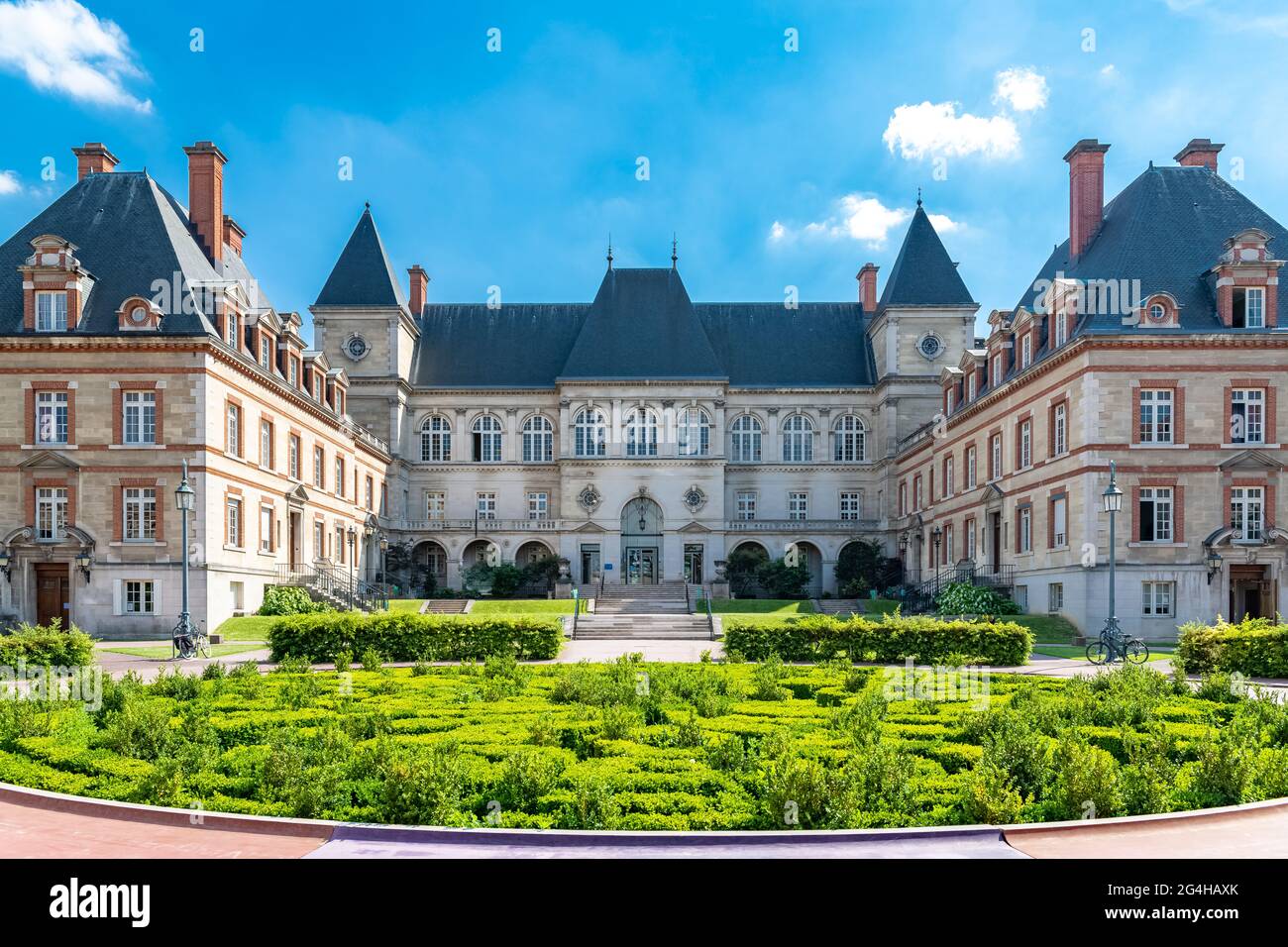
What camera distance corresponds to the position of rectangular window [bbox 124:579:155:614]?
34.5 metres

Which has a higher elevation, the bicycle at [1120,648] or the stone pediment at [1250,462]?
the stone pediment at [1250,462]

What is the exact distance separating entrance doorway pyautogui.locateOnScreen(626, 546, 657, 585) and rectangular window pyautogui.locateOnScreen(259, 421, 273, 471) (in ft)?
77.0

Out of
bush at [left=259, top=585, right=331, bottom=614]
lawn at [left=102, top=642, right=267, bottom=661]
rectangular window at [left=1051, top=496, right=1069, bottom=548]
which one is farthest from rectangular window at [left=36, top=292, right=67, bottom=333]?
rectangular window at [left=1051, top=496, right=1069, bottom=548]

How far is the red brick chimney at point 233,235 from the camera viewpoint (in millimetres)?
43500

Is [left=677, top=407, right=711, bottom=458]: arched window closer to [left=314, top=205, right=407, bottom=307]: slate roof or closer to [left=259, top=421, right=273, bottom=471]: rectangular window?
[left=314, top=205, right=407, bottom=307]: slate roof

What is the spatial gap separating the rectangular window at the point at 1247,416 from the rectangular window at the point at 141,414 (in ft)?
122

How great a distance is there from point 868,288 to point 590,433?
72.4ft

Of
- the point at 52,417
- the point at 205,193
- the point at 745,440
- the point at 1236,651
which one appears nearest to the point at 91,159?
the point at 205,193

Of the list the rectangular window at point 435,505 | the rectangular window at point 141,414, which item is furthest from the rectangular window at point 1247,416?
the rectangular window at point 435,505

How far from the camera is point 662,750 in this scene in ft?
41.3

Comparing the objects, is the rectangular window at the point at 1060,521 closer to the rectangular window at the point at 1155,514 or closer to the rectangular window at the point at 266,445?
the rectangular window at the point at 1155,514

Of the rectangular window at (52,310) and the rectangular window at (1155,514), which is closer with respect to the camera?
the rectangular window at (1155,514)

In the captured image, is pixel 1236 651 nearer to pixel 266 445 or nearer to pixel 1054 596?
pixel 1054 596
